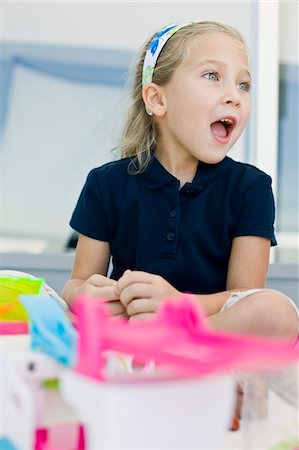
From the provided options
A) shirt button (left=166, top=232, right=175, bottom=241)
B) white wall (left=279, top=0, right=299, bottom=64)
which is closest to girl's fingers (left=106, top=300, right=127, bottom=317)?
shirt button (left=166, top=232, right=175, bottom=241)

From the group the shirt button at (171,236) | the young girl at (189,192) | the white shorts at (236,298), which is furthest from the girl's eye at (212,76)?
the white shorts at (236,298)

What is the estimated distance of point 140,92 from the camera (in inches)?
49.8

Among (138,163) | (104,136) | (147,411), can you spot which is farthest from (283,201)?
(147,411)

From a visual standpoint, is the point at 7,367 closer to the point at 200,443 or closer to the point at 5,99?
the point at 200,443

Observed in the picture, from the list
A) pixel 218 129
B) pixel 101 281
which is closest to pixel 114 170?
pixel 218 129

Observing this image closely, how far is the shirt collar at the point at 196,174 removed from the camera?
111 cm

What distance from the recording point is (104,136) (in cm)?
189

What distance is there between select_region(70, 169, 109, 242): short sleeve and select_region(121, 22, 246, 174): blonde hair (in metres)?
0.08

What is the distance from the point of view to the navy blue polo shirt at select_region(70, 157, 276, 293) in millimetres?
1086

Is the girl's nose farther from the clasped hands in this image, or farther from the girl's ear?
the clasped hands

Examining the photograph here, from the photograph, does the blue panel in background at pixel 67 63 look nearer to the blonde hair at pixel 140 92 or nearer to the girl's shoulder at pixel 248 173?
the blonde hair at pixel 140 92

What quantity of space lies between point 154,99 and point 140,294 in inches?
17.5

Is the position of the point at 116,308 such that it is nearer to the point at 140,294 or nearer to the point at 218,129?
the point at 140,294

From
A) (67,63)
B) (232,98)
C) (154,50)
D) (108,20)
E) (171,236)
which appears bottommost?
(171,236)
